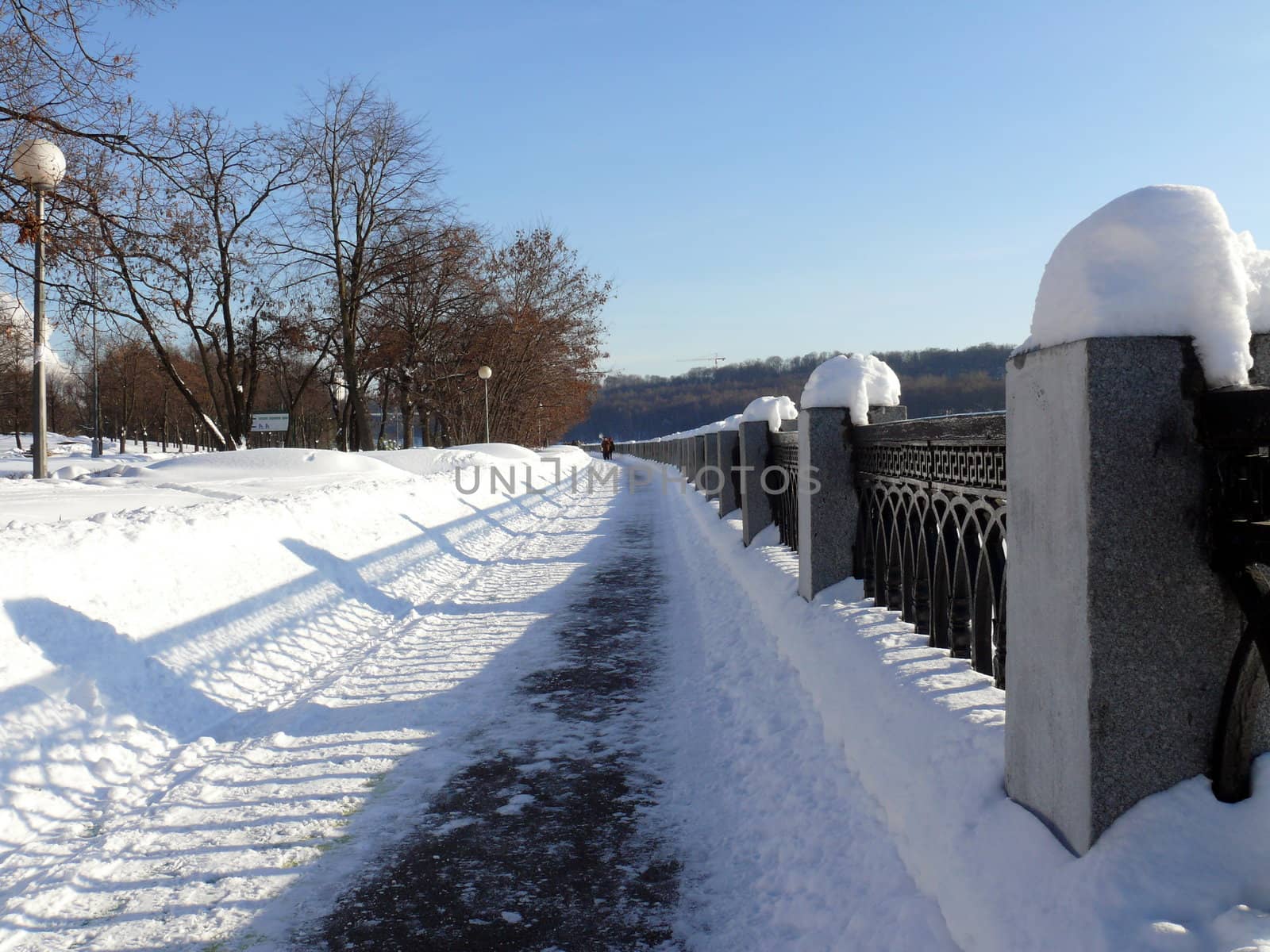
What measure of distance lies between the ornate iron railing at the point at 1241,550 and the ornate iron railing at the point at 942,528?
3.83ft

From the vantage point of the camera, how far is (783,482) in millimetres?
9305

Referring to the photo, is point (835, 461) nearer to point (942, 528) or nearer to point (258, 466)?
point (942, 528)

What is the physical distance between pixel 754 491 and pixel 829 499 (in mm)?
3922

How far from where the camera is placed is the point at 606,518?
60.0 ft

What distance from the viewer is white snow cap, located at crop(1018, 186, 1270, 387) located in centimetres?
236

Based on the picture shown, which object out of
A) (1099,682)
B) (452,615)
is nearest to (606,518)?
(452,615)

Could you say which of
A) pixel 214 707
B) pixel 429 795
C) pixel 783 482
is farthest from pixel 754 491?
pixel 429 795

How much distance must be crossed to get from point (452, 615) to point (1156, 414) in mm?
6895

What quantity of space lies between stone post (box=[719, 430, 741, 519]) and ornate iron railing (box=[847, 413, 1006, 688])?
25.1 feet

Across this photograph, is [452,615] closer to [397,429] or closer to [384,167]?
[384,167]

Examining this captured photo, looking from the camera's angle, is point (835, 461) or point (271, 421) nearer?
point (835, 461)

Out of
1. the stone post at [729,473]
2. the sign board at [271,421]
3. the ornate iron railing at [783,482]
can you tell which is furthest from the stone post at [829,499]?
the sign board at [271,421]

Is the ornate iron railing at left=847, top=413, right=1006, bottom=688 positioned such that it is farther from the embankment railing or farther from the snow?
the snow

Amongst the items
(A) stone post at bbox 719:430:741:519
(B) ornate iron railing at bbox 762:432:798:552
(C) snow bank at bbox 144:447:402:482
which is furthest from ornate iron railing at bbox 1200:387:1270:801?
(C) snow bank at bbox 144:447:402:482
